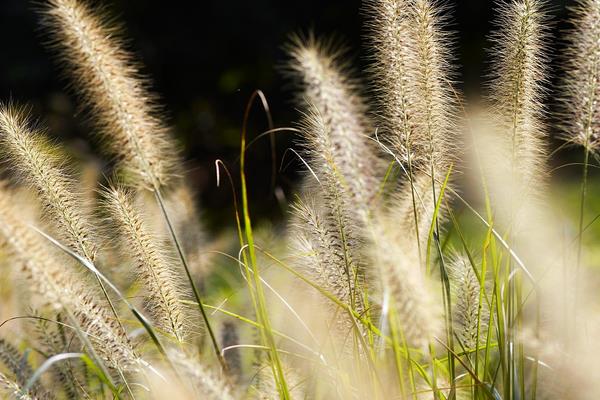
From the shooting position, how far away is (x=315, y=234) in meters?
1.92

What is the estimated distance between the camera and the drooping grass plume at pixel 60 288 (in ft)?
5.40

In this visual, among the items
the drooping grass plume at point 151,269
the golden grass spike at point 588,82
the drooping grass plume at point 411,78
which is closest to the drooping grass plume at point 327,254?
the drooping grass plume at point 411,78

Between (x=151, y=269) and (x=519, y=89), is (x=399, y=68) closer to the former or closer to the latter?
(x=519, y=89)

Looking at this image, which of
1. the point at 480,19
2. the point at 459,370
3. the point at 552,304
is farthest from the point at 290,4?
the point at 552,304

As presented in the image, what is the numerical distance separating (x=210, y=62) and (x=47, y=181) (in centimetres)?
768

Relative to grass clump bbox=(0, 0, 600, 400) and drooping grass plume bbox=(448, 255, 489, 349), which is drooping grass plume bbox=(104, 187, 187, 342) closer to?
grass clump bbox=(0, 0, 600, 400)

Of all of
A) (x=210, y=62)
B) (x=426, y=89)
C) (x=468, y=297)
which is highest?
(x=210, y=62)

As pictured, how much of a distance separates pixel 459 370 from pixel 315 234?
109 cm

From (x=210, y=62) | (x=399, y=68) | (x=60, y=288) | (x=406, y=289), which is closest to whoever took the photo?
(x=406, y=289)

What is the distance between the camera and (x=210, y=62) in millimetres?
9367

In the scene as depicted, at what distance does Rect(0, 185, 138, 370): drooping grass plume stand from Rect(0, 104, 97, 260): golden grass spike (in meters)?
0.08

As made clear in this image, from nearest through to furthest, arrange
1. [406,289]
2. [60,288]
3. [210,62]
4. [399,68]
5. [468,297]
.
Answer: [406,289] → [60,288] → [399,68] → [468,297] → [210,62]

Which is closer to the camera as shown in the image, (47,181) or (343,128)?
(343,128)

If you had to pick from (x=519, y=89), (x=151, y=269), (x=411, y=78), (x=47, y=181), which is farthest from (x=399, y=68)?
(x=47, y=181)
